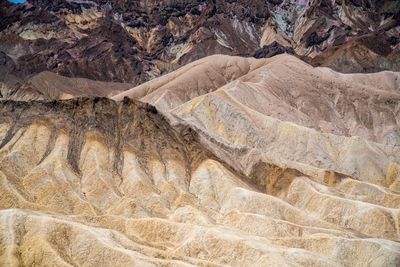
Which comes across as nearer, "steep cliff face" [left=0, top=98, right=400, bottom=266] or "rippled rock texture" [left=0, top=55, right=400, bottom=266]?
"steep cliff face" [left=0, top=98, right=400, bottom=266]

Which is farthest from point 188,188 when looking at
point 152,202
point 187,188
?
point 152,202

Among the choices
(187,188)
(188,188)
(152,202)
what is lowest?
(188,188)

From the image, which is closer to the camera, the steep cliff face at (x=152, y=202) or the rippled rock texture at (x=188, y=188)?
the steep cliff face at (x=152, y=202)

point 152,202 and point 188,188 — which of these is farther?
point 188,188

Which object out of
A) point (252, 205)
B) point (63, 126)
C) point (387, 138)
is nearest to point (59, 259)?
point (252, 205)

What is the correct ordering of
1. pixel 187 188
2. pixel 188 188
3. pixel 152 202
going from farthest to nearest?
pixel 188 188
pixel 187 188
pixel 152 202

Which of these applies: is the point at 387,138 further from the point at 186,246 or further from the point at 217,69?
the point at 186,246

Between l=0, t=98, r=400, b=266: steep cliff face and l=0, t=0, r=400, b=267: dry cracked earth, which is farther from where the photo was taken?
l=0, t=0, r=400, b=267: dry cracked earth

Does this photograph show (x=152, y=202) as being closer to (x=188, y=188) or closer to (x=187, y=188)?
(x=187, y=188)
